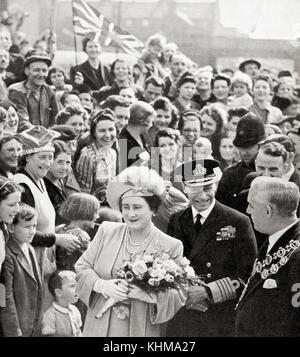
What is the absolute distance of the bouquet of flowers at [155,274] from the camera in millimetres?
4453

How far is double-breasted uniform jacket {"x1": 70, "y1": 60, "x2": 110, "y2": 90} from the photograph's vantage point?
5.00 meters

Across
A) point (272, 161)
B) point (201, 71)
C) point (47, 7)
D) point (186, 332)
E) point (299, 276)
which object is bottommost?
point (186, 332)

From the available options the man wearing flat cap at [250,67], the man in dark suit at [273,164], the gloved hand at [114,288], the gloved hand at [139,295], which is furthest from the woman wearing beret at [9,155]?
the man wearing flat cap at [250,67]

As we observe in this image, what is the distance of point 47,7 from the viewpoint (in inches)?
193

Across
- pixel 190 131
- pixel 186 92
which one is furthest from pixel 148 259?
pixel 186 92

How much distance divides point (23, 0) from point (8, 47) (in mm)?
249

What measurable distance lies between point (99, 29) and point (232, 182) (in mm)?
1046

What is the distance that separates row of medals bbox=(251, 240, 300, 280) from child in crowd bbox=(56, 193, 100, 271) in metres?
0.83

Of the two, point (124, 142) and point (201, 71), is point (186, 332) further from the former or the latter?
point (201, 71)

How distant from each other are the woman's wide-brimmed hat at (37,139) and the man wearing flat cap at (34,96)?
4 centimetres

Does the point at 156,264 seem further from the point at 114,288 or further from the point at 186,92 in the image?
the point at 186,92

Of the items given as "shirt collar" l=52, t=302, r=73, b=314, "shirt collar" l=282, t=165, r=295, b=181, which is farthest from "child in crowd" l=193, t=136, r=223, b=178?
"shirt collar" l=52, t=302, r=73, b=314

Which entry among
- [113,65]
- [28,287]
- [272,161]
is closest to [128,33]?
[113,65]

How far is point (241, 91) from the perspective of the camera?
5043 mm
